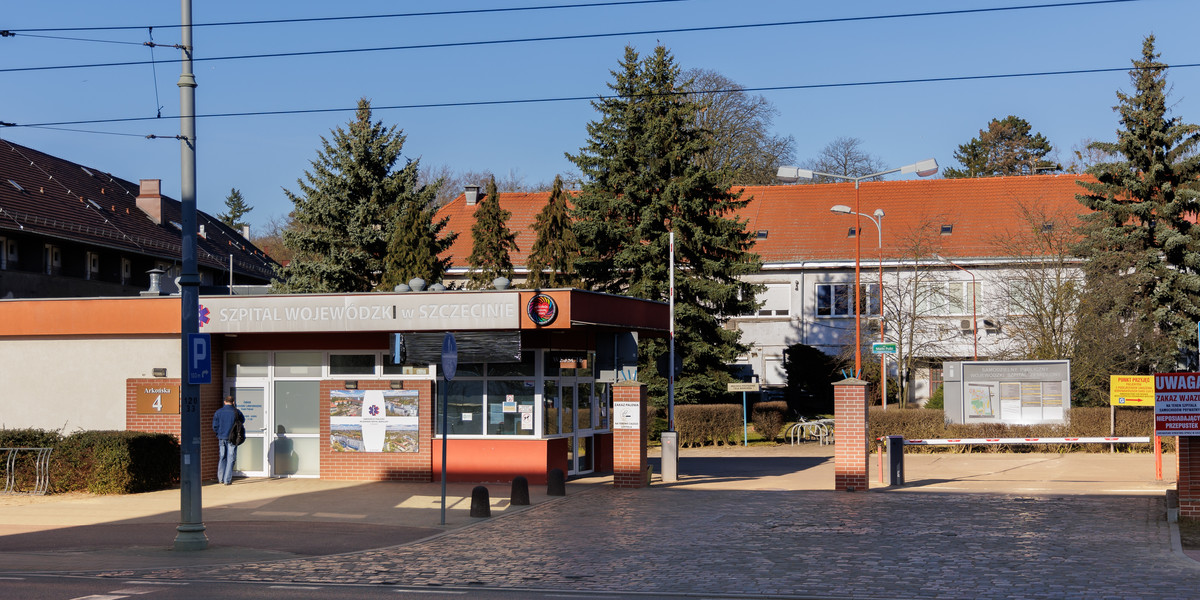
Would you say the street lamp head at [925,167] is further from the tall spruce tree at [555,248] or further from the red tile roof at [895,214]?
the red tile roof at [895,214]

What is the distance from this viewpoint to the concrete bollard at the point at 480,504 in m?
17.3

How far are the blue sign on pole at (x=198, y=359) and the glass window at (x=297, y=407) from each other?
9061 millimetres

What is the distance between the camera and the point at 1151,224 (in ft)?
125

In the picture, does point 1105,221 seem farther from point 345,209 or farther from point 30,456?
point 30,456

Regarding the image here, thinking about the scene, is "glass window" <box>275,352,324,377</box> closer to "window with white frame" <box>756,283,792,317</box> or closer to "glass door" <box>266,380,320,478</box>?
"glass door" <box>266,380,320,478</box>

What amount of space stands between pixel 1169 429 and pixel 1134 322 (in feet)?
71.5

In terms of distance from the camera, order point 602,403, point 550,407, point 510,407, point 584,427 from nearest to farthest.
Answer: point 510,407 < point 550,407 < point 584,427 < point 602,403

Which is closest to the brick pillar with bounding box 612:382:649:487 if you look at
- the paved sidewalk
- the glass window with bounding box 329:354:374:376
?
the paved sidewalk

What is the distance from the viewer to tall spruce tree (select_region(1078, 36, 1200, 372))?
121 ft

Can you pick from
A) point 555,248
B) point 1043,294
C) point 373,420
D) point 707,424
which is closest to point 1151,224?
point 1043,294

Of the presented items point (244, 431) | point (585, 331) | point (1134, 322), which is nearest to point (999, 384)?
point (1134, 322)

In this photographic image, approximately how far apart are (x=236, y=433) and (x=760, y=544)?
1175cm

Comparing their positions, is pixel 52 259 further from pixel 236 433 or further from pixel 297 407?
pixel 236 433

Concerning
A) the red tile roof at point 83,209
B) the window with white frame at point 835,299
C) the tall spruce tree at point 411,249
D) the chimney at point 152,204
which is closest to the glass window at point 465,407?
the tall spruce tree at point 411,249
